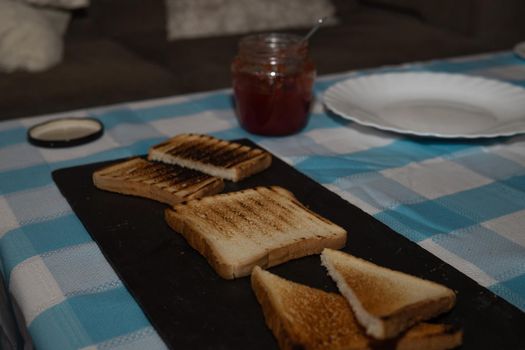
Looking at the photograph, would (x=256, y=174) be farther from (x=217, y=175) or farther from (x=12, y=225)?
(x=12, y=225)

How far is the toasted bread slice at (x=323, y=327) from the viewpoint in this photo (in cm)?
64

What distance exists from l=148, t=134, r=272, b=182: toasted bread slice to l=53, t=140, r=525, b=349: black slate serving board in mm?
29

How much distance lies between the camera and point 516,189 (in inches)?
42.1

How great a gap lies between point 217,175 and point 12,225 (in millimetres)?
328

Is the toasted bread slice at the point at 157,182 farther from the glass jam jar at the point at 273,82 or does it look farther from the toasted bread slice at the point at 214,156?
the glass jam jar at the point at 273,82

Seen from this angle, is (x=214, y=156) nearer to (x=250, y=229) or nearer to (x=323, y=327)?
(x=250, y=229)

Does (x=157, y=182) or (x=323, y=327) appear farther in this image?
(x=157, y=182)

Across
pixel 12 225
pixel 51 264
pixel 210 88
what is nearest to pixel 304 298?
pixel 51 264

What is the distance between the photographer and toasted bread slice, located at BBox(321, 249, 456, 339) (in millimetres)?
658

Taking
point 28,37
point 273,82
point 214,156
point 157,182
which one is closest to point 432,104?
point 273,82

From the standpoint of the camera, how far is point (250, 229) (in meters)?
0.87

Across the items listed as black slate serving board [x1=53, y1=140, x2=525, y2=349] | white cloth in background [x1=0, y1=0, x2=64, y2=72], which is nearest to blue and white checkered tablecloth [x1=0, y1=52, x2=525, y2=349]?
black slate serving board [x1=53, y1=140, x2=525, y2=349]

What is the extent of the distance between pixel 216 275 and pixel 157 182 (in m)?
0.26

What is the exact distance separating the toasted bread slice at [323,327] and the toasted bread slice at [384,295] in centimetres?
1
